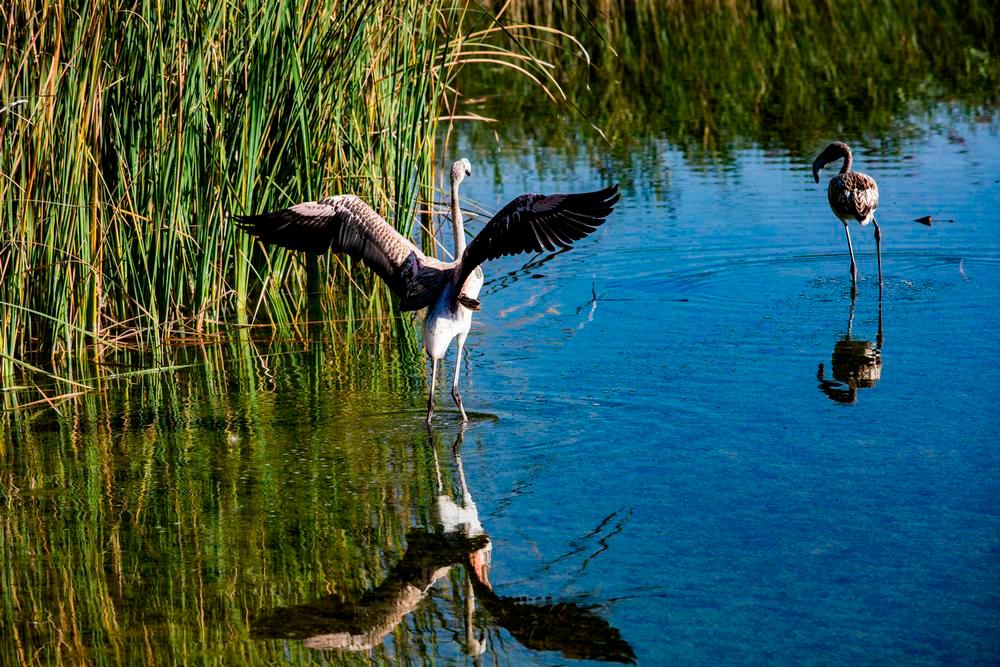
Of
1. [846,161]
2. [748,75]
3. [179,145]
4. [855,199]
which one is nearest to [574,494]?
[179,145]

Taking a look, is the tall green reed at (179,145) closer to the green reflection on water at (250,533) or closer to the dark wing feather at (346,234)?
the green reflection on water at (250,533)

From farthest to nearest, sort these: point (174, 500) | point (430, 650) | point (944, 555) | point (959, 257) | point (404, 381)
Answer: point (959, 257), point (404, 381), point (174, 500), point (944, 555), point (430, 650)

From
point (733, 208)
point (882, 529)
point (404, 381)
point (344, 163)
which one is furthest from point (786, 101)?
point (882, 529)

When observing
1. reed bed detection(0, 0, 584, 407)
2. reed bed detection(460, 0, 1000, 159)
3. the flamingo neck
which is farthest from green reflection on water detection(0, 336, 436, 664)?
reed bed detection(460, 0, 1000, 159)

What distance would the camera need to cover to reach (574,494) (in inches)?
198

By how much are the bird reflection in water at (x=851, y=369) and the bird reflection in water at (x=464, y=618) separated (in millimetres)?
2202

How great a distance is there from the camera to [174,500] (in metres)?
5.18

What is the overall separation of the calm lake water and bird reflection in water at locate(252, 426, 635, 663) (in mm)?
12

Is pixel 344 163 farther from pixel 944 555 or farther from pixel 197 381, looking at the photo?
pixel 944 555

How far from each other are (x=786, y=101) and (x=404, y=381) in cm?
819

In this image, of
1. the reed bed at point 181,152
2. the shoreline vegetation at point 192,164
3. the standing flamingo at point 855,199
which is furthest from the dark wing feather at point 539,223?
the standing flamingo at point 855,199

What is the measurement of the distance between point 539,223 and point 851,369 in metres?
1.98

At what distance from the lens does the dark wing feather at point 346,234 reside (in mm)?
6066

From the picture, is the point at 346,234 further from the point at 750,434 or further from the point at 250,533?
the point at 750,434
